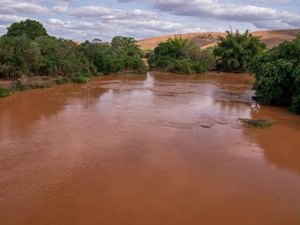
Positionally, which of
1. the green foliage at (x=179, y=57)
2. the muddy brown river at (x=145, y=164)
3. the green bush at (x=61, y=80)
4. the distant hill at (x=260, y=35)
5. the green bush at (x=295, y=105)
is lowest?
the muddy brown river at (x=145, y=164)

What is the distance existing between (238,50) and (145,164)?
31130 mm

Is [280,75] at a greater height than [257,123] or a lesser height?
greater

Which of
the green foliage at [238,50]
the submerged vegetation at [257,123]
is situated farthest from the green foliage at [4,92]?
the green foliage at [238,50]

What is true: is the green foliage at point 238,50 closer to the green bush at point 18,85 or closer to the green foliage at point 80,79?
the green foliage at point 80,79

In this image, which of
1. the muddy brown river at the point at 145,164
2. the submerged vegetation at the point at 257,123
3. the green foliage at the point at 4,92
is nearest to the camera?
the muddy brown river at the point at 145,164

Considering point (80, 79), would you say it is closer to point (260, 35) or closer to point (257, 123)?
point (257, 123)

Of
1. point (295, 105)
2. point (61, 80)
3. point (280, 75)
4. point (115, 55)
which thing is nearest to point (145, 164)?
point (295, 105)

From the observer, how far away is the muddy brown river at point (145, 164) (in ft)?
29.2

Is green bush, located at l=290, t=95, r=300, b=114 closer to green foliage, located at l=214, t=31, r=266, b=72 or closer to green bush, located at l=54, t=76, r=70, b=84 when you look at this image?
green bush, located at l=54, t=76, r=70, b=84

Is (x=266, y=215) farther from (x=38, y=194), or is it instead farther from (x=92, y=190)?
(x=38, y=194)

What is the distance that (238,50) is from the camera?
40625mm

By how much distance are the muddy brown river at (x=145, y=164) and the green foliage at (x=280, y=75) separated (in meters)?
0.90

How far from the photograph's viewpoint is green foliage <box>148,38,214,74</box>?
133 ft

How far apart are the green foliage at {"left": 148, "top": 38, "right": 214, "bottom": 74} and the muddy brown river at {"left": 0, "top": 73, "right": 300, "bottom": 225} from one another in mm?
18912
